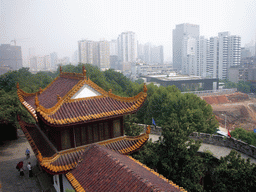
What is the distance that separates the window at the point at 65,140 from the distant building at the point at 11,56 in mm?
51400

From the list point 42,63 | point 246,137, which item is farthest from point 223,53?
point 42,63

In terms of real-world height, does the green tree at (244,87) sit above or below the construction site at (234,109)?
above

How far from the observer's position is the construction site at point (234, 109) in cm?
5827

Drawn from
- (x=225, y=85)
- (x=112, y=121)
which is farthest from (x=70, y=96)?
(x=225, y=85)

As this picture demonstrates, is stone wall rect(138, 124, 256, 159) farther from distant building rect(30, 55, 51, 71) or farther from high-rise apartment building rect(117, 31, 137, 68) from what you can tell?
high-rise apartment building rect(117, 31, 137, 68)

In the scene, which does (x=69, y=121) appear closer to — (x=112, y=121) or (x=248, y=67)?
(x=112, y=121)

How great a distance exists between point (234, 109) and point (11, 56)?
215 feet

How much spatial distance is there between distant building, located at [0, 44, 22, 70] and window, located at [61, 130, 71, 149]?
51.4 meters

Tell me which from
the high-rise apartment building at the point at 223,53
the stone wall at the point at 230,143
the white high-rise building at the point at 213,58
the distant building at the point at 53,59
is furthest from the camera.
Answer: the distant building at the point at 53,59

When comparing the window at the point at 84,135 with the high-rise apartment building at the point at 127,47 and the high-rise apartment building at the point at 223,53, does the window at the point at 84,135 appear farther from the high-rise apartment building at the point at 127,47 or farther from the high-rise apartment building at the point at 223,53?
the high-rise apartment building at the point at 127,47

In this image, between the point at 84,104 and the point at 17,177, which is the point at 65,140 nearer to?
the point at 84,104

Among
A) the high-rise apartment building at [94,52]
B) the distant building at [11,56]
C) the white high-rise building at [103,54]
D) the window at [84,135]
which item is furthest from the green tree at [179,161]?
the white high-rise building at [103,54]

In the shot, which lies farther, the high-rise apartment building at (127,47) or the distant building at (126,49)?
the distant building at (126,49)

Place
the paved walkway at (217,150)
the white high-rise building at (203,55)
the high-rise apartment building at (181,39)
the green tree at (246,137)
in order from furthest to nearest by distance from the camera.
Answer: the high-rise apartment building at (181,39)
the white high-rise building at (203,55)
the green tree at (246,137)
the paved walkway at (217,150)
